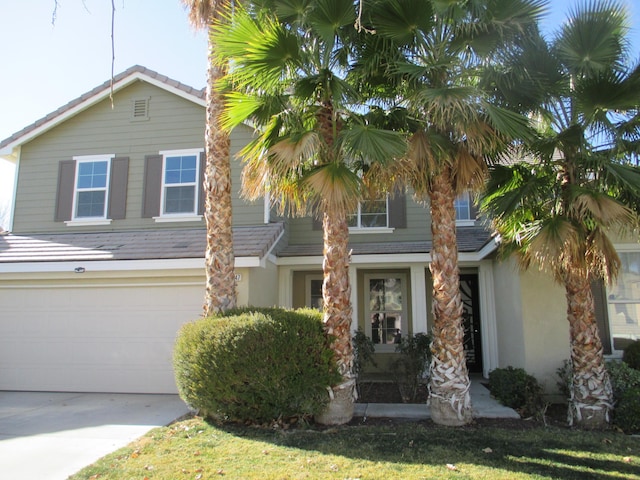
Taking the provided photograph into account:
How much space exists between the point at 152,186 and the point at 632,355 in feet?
36.0

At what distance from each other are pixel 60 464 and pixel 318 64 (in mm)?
6271

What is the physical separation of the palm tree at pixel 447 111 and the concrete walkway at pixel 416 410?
26.0 inches

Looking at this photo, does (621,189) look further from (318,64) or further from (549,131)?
(318,64)

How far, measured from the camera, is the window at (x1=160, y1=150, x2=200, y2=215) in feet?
38.5

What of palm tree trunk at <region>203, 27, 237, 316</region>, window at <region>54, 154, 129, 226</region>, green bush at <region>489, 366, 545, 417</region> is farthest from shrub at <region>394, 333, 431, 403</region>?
window at <region>54, 154, 129, 226</region>

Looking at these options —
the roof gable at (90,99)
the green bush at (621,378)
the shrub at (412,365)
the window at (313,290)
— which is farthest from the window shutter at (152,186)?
the green bush at (621,378)

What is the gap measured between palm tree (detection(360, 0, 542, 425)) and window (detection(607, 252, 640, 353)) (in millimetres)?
3849

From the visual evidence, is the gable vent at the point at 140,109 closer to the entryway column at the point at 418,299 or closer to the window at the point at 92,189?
the window at the point at 92,189

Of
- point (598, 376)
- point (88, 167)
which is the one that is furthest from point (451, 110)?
point (88, 167)

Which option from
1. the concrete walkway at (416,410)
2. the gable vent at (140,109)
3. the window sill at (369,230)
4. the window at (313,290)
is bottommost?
the concrete walkway at (416,410)

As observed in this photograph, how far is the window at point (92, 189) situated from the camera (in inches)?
480

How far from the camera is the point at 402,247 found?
37.5ft

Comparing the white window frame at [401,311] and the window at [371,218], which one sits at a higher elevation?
the window at [371,218]

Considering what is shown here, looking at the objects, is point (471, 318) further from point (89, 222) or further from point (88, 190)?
point (88, 190)
